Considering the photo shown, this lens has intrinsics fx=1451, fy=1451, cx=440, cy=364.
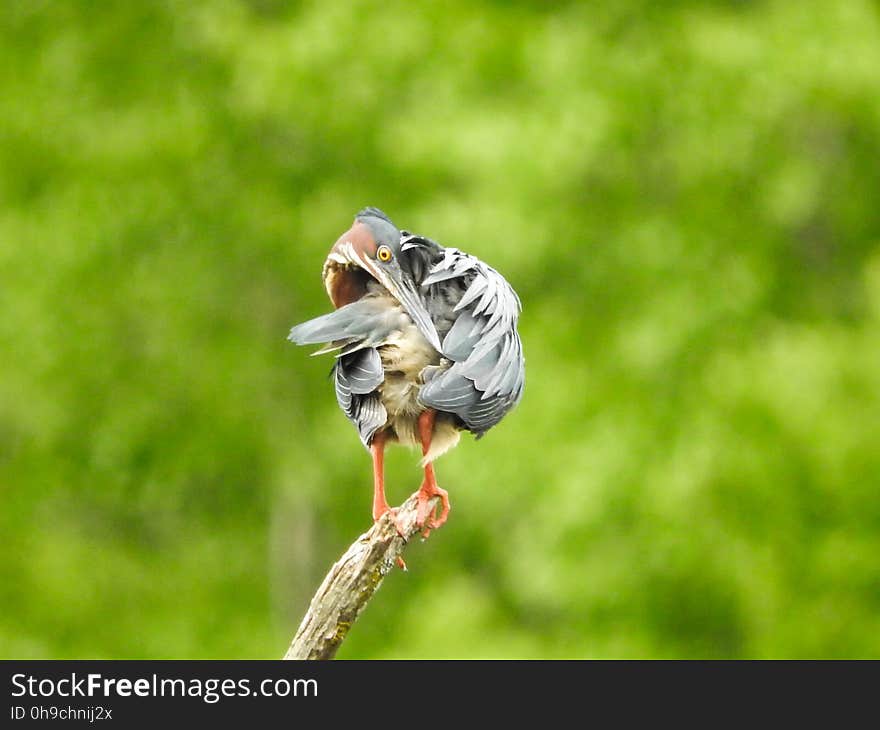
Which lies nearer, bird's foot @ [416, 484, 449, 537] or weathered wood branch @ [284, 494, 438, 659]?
weathered wood branch @ [284, 494, 438, 659]

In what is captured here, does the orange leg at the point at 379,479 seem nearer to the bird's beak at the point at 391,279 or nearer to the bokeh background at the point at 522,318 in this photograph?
the bird's beak at the point at 391,279

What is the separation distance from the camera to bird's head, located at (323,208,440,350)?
205 inches

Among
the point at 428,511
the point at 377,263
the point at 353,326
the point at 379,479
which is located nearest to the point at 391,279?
the point at 377,263

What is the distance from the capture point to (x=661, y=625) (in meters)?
13.7

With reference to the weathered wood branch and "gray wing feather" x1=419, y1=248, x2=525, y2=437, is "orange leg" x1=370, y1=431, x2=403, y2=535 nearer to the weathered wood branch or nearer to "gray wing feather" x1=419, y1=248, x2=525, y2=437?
the weathered wood branch

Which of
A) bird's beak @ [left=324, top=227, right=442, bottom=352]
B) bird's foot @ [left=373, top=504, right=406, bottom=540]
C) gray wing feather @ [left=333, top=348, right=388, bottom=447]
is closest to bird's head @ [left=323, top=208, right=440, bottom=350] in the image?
bird's beak @ [left=324, top=227, right=442, bottom=352]

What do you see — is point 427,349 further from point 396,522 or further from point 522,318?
point 522,318

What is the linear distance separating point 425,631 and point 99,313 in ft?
16.2

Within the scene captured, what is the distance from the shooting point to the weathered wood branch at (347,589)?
510 cm

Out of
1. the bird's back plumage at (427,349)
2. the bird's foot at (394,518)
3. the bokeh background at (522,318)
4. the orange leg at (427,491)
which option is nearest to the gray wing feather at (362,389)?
the bird's back plumage at (427,349)

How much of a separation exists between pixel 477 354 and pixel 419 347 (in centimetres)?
22

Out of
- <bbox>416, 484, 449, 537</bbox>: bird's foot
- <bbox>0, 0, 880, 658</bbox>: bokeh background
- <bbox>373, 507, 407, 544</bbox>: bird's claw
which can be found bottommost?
<bbox>373, 507, 407, 544</bbox>: bird's claw

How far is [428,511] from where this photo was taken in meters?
5.34
